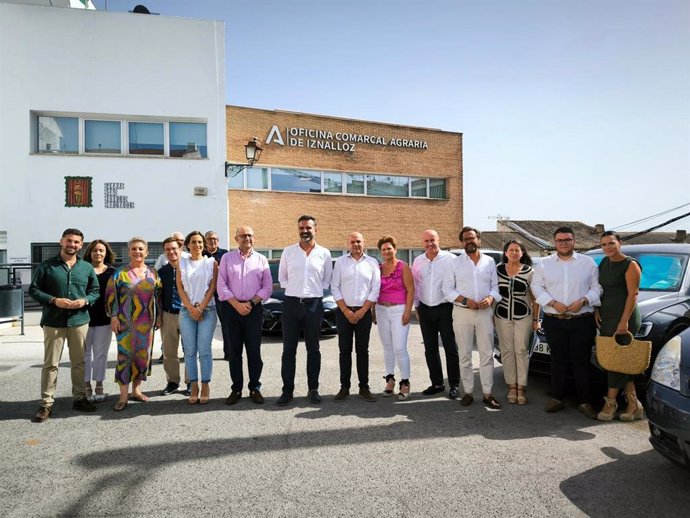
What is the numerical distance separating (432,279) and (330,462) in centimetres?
268

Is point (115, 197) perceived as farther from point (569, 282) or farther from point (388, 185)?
point (569, 282)

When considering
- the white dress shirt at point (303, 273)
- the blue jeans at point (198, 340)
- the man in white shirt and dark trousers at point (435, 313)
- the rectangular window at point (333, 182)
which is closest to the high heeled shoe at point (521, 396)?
the man in white shirt and dark trousers at point (435, 313)

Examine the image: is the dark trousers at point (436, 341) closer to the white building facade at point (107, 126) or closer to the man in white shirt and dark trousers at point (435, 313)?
the man in white shirt and dark trousers at point (435, 313)

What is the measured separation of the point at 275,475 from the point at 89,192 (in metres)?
12.5

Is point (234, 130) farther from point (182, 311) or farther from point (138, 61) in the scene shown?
point (182, 311)

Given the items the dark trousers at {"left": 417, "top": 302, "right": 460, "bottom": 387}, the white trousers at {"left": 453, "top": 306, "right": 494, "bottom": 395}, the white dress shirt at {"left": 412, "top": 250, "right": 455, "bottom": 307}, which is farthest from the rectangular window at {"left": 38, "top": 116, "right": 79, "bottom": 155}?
the white trousers at {"left": 453, "top": 306, "right": 494, "bottom": 395}

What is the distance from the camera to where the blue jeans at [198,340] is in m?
5.59

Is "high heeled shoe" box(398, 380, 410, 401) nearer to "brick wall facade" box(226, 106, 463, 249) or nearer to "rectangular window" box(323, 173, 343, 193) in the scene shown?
"brick wall facade" box(226, 106, 463, 249)

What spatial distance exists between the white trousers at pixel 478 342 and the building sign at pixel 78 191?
39.0 feet

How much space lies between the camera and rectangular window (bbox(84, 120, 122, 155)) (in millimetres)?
13945

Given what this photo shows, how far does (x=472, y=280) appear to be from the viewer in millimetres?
5520

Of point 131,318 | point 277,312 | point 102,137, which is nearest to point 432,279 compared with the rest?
point 131,318

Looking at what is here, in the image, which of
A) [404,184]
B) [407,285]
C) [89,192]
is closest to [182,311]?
[407,285]

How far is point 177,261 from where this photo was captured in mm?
→ 6125
